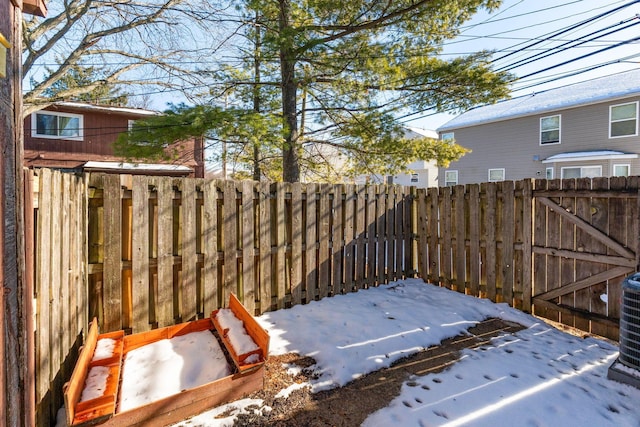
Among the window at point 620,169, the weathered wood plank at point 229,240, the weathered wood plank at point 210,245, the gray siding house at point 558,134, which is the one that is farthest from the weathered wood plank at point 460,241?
the window at point 620,169

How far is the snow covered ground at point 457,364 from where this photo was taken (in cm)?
213

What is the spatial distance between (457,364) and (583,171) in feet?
49.4

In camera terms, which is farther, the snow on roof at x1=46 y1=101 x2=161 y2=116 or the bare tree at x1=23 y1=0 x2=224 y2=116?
the snow on roof at x1=46 y1=101 x2=161 y2=116

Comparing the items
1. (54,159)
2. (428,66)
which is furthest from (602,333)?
(54,159)

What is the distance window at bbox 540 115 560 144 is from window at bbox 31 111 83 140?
20858 mm

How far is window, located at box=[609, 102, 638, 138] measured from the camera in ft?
40.2

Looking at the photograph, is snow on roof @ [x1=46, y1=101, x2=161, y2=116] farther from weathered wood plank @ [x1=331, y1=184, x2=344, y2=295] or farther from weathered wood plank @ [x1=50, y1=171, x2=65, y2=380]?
weathered wood plank @ [x1=50, y1=171, x2=65, y2=380]

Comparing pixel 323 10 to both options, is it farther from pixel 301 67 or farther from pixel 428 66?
pixel 428 66

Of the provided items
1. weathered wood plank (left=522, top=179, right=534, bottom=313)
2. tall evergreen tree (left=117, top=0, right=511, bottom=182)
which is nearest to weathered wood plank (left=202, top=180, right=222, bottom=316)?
tall evergreen tree (left=117, top=0, right=511, bottom=182)

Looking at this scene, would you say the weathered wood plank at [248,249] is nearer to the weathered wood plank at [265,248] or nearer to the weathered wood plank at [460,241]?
the weathered wood plank at [265,248]

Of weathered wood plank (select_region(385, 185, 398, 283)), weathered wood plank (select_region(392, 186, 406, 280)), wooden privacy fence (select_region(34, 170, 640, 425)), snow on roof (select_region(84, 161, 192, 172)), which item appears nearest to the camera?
wooden privacy fence (select_region(34, 170, 640, 425))

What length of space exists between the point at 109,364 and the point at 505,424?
2.81 meters

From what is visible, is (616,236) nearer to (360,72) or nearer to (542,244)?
(542,244)

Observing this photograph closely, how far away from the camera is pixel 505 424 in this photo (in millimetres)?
2055
